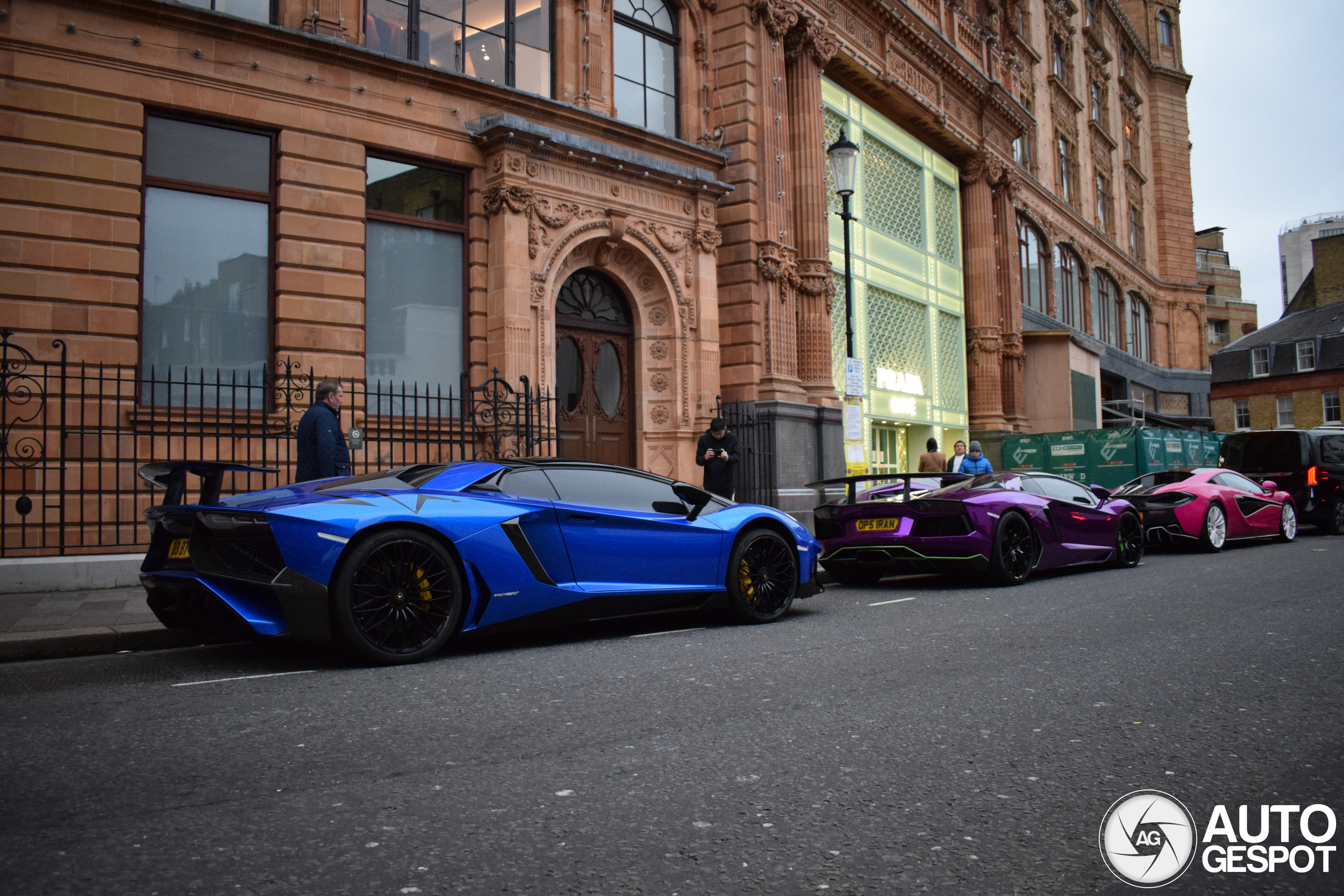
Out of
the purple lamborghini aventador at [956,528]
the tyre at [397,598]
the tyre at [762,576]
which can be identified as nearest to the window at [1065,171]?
the purple lamborghini aventador at [956,528]

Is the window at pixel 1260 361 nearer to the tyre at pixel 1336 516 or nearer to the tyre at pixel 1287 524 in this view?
the tyre at pixel 1336 516

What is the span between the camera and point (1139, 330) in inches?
1688

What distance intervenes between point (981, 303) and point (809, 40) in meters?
10.5

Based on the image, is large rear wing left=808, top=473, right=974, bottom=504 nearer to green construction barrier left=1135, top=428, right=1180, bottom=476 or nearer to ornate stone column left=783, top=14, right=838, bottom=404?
ornate stone column left=783, top=14, right=838, bottom=404

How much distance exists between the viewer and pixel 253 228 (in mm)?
12062

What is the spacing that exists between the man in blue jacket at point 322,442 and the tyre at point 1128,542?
8.62 meters

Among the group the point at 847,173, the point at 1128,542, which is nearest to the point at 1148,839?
the point at 1128,542

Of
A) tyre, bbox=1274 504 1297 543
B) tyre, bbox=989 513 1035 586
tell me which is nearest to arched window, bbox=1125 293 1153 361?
tyre, bbox=1274 504 1297 543

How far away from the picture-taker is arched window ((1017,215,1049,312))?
100 feet

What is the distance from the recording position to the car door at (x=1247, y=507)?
14.4 meters

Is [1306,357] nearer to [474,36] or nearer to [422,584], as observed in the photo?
[474,36]

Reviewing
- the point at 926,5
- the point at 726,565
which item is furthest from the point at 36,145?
the point at 926,5

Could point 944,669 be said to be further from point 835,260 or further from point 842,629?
point 835,260

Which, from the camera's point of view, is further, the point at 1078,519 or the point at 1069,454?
the point at 1069,454
